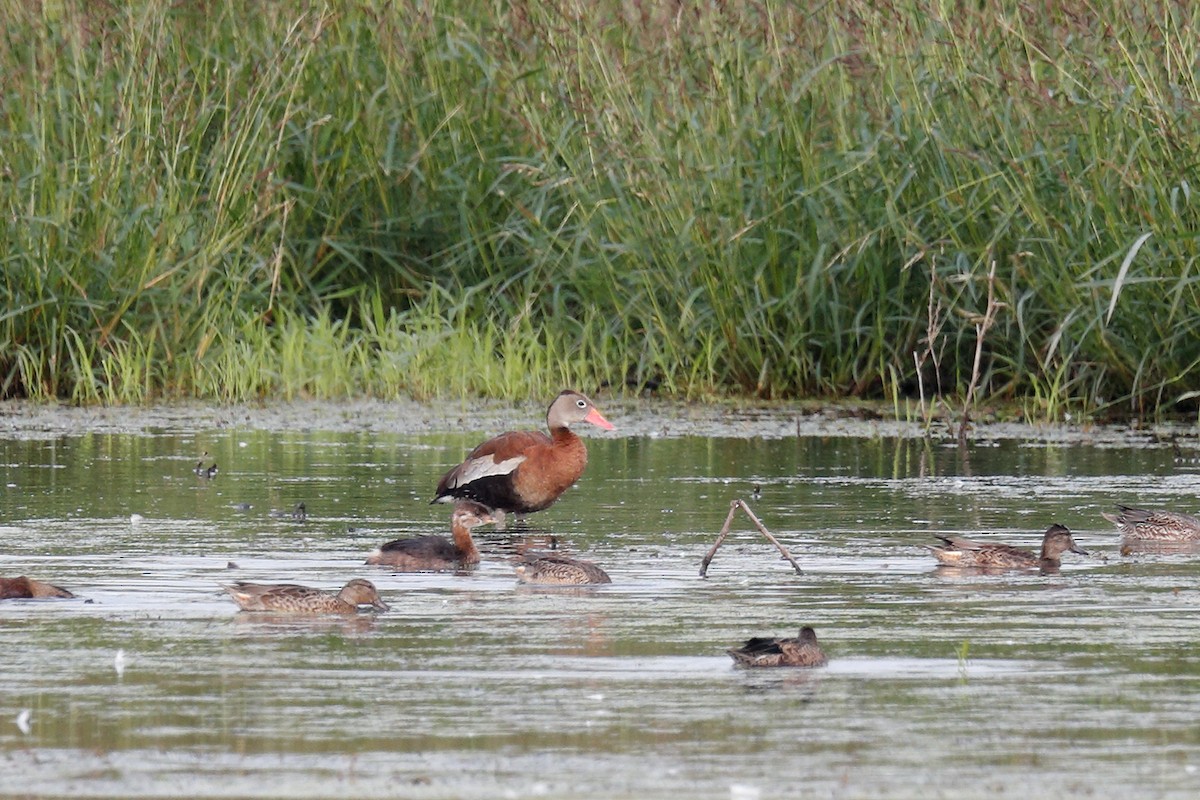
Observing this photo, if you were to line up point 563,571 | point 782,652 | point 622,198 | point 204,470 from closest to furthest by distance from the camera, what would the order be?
point 782,652
point 563,571
point 204,470
point 622,198

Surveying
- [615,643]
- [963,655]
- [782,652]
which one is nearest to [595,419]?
Answer: [615,643]

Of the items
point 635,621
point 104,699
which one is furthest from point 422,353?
point 104,699

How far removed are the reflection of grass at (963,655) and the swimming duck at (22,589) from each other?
2868mm

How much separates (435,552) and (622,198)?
19.2 ft

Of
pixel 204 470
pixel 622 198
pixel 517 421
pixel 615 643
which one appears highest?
pixel 622 198

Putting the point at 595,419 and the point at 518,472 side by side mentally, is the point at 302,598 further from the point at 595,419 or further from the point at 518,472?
the point at 595,419

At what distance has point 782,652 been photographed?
6.46 metres

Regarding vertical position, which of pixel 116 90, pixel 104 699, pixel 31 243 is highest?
pixel 116 90

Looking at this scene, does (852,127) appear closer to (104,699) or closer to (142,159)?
(142,159)

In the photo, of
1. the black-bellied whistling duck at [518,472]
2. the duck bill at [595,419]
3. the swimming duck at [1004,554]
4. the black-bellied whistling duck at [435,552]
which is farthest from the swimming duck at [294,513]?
the swimming duck at [1004,554]

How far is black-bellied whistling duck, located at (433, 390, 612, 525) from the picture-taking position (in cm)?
1077

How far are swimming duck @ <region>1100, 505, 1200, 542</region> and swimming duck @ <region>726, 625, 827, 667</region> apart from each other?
3065 millimetres

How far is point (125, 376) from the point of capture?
46.7 feet

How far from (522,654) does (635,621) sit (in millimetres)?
724
